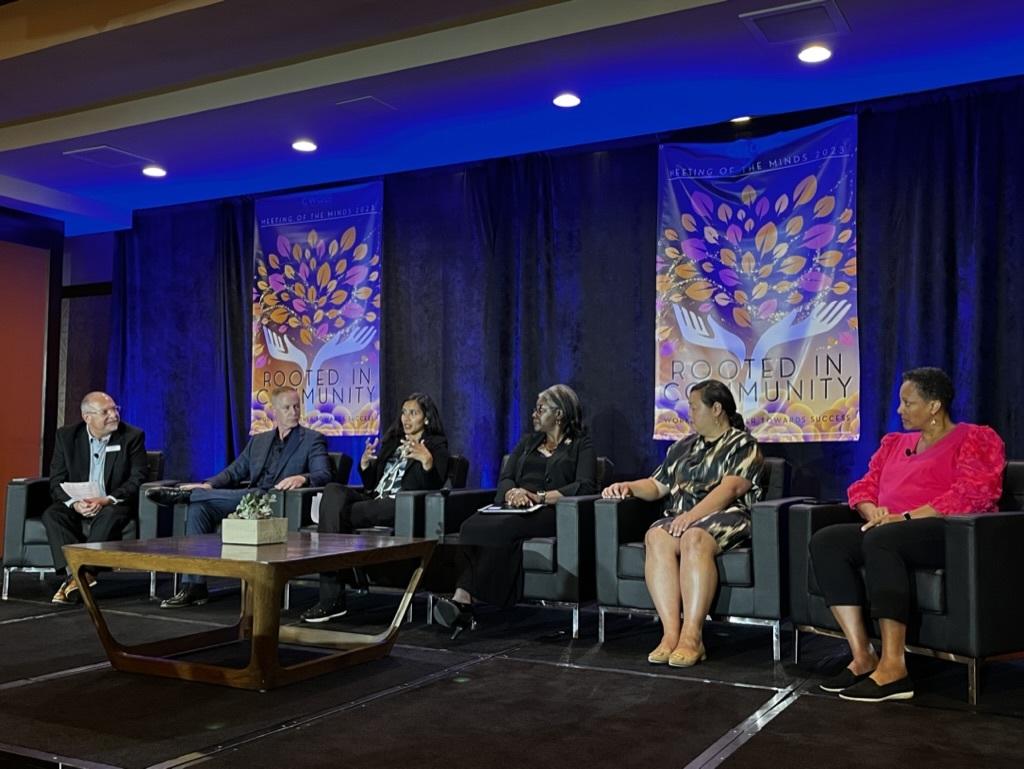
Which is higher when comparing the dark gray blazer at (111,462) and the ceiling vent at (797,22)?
the ceiling vent at (797,22)

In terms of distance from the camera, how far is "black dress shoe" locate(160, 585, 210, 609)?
5.30m

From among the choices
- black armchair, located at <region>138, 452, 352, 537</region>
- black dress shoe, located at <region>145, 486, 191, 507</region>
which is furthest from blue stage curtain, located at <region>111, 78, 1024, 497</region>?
black dress shoe, located at <region>145, 486, 191, 507</region>

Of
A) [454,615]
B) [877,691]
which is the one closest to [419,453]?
[454,615]

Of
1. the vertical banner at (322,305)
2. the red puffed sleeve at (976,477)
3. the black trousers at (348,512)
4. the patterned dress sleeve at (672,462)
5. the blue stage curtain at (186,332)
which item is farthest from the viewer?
the blue stage curtain at (186,332)

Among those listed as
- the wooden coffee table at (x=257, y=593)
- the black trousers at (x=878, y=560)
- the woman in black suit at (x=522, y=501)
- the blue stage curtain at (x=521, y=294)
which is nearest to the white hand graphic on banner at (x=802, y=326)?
the blue stage curtain at (x=521, y=294)

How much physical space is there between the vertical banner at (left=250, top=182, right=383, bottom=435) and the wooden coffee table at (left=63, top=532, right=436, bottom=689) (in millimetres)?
2358

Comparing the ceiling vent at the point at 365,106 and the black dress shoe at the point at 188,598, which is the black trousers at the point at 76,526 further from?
the ceiling vent at the point at 365,106

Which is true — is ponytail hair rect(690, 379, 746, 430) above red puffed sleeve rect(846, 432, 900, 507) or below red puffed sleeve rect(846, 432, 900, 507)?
above

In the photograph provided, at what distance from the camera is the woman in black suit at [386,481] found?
4887mm

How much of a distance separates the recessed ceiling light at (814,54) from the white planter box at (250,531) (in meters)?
3.19

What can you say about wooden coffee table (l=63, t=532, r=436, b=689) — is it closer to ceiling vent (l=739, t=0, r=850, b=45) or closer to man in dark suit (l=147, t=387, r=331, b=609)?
man in dark suit (l=147, t=387, r=331, b=609)

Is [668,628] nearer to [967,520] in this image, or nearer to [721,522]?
[721,522]

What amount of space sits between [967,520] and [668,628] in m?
1.24

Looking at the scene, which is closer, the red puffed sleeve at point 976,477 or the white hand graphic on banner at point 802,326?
the red puffed sleeve at point 976,477
